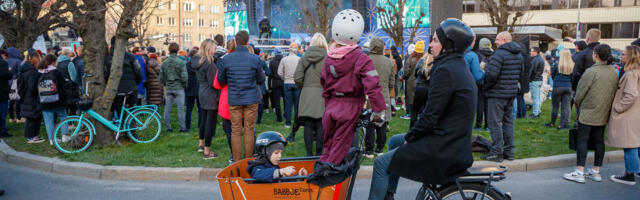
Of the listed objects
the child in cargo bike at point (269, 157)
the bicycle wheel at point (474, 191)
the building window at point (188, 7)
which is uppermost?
the building window at point (188, 7)

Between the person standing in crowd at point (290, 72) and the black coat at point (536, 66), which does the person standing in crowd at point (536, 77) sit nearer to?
the black coat at point (536, 66)

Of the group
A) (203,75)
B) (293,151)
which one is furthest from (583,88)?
(203,75)

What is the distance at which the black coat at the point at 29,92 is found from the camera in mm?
9023

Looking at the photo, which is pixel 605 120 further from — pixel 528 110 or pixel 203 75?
pixel 528 110

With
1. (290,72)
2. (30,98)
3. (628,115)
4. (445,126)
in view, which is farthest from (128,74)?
(628,115)

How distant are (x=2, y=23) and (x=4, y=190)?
56.5 feet

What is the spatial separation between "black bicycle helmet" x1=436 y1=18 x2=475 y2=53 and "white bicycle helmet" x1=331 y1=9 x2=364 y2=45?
1.32m

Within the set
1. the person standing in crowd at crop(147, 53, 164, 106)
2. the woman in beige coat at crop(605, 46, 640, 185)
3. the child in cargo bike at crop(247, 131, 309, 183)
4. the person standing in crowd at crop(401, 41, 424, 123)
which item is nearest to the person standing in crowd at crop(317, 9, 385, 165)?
the child in cargo bike at crop(247, 131, 309, 183)

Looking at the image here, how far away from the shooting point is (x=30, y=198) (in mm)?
5688

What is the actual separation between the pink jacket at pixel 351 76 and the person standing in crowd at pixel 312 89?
5.37 ft

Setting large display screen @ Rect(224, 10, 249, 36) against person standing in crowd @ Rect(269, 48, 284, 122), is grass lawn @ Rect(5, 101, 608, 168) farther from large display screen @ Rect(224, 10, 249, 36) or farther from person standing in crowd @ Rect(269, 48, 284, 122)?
large display screen @ Rect(224, 10, 249, 36)

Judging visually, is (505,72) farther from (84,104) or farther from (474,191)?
(84,104)

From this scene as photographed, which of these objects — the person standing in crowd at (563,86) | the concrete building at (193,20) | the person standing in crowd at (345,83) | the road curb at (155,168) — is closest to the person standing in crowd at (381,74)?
the road curb at (155,168)

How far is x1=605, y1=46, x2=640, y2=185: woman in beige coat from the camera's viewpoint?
5.79m
